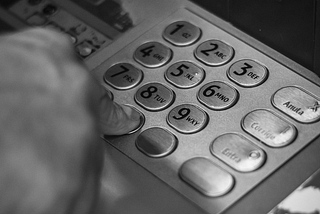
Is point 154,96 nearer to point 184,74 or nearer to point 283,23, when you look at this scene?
point 184,74

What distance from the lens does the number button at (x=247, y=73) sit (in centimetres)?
86

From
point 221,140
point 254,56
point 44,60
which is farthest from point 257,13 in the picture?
point 44,60

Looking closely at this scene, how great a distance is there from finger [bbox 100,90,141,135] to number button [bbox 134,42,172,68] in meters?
0.09

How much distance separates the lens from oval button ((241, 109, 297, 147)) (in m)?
0.81

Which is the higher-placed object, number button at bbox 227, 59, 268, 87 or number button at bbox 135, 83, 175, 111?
number button at bbox 227, 59, 268, 87

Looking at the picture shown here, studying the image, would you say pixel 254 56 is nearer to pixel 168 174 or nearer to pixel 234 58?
pixel 234 58

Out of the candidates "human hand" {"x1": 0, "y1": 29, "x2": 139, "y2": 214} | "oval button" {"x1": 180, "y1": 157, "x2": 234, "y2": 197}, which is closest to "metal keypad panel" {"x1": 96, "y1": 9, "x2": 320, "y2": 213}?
"oval button" {"x1": 180, "y1": 157, "x2": 234, "y2": 197}

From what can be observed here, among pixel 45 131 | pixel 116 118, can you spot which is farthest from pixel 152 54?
pixel 45 131

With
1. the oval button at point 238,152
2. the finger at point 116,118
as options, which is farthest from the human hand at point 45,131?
the oval button at point 238,152

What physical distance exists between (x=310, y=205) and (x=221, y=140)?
5.3 inches

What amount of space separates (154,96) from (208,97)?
70 millimetres

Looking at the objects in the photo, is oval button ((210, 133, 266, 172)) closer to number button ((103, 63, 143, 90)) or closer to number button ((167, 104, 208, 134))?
number button ((167, 104, 208, 134))

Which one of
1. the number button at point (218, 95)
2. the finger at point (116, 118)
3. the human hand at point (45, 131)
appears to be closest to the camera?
the human hand at point (45, 131)

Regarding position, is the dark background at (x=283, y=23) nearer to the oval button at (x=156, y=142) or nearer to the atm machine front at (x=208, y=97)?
the atm machine front at (x=208, y=97)
